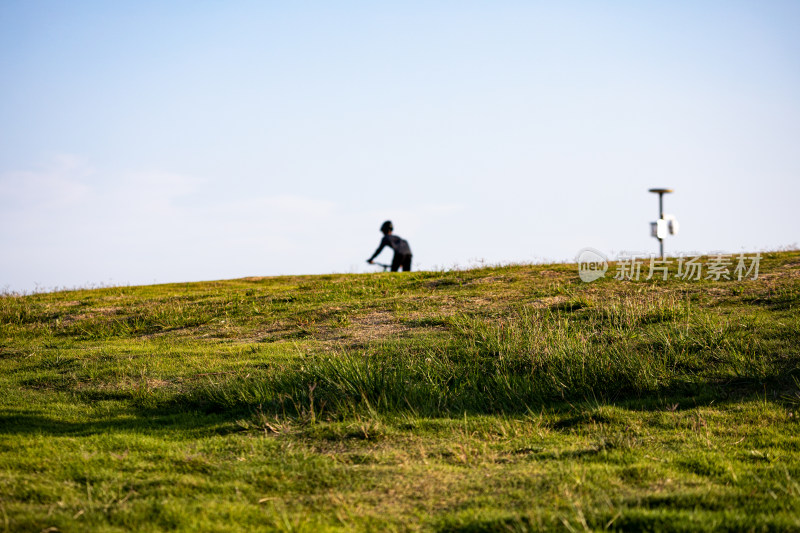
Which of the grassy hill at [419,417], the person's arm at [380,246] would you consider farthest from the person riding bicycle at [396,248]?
the grassy hill at [419,417]

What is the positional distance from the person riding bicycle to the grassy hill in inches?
294

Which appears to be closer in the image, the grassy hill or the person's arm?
Answer: the grassy hill

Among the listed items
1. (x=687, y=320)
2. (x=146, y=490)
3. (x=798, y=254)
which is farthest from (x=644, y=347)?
(x=798, y=254)

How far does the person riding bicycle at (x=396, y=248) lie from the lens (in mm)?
21703

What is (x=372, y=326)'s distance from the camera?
12273mm

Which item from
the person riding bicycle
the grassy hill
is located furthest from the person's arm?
the grassy hill

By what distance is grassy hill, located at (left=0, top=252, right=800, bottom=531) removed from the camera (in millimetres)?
4520

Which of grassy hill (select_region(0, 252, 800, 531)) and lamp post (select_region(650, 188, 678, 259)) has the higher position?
lamp post (select_region(650, 188, 678, 259))

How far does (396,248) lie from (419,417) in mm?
15179

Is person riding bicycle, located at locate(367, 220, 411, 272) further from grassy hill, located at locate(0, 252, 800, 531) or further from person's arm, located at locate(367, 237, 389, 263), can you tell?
grassy hill, located at locate(0, 252, 800, 531)

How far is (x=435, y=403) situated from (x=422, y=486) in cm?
277

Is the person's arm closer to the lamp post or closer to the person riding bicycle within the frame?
the person riding bicycle

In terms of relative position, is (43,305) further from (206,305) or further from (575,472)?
(575,472)

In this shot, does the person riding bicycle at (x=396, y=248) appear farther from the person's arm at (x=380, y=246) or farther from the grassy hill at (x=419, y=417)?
the grassy hill at (x=419, y=417)
